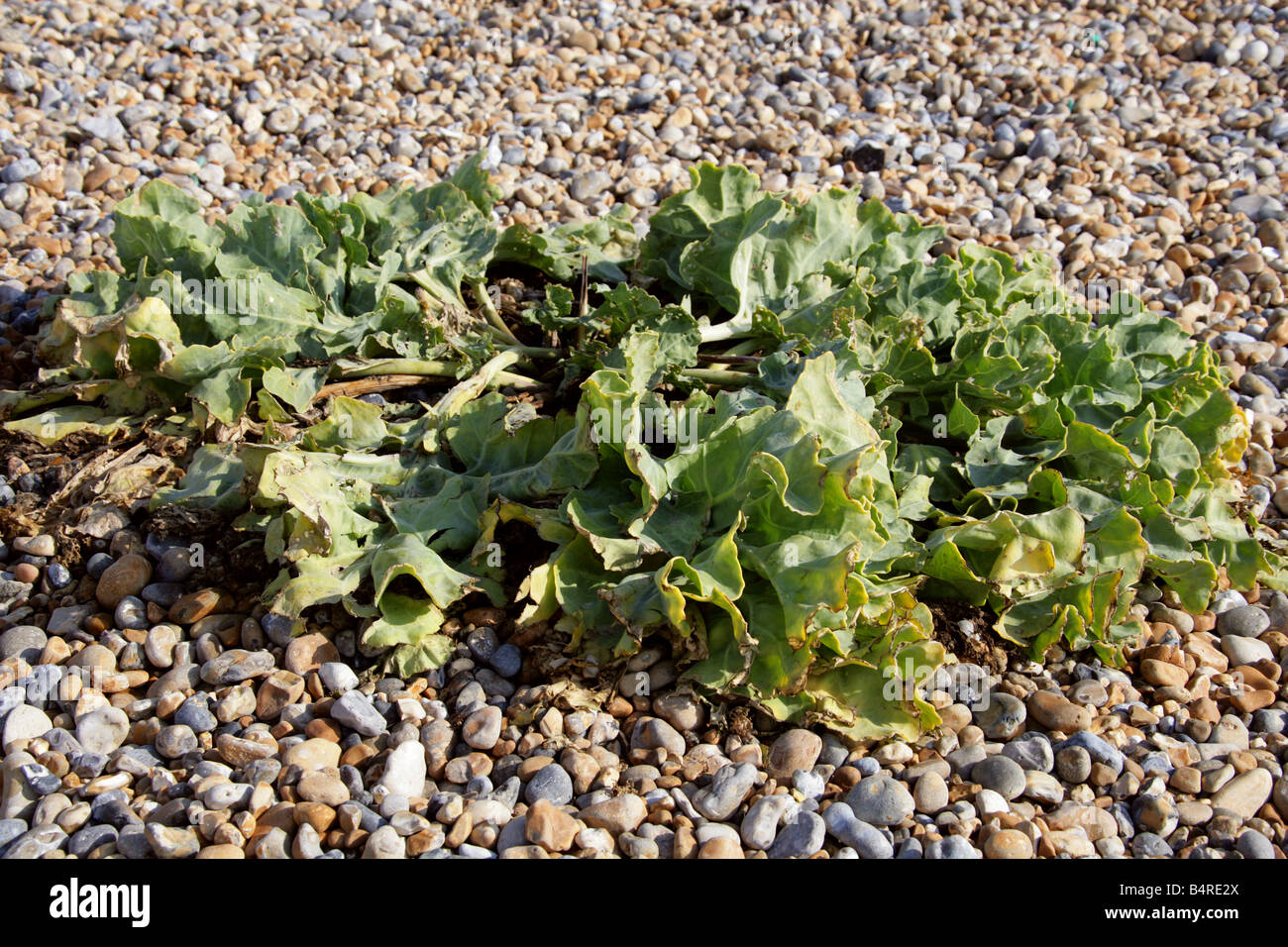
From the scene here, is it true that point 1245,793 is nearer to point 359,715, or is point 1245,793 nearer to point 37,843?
point 359,715

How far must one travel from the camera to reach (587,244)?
3.78 m

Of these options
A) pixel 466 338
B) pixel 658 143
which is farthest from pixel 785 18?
pixel 466 338

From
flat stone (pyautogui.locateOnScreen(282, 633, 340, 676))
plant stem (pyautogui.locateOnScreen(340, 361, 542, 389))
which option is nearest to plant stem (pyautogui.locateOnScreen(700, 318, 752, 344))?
plant stem (pyautogui.locateOnScreen(340, 361, 542, 389))

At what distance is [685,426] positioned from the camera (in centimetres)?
267

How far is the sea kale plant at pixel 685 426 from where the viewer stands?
2.48m

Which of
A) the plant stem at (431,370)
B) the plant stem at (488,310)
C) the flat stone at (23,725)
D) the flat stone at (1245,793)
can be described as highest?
the plant stem at (488,310)

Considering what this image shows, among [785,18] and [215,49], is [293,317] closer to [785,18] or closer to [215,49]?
[215,49]

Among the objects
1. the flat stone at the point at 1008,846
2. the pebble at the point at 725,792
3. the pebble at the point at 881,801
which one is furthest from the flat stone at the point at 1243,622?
the pebble at the point at 725,792

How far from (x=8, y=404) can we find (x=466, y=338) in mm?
1371

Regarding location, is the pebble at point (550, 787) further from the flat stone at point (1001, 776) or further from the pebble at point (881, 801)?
the flat stone at point (1001, 776)

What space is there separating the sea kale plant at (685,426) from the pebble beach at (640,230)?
0.14m

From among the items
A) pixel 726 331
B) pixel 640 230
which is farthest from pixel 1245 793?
pixel 640 230

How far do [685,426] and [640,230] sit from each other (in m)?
1.90

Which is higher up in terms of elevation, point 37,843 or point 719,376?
point 719,376
